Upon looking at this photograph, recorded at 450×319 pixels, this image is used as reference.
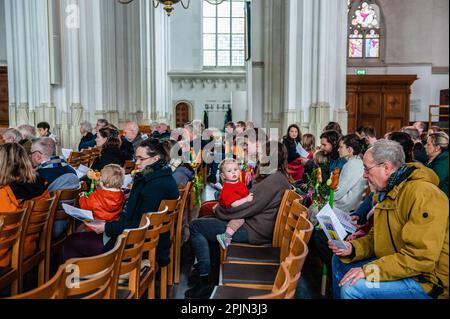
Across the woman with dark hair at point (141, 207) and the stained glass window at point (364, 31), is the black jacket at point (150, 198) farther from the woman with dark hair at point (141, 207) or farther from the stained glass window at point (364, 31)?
the stained glass window at point (364, 31)

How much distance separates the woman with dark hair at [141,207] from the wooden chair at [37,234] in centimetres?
26

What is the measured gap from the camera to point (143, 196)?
12.5 feet

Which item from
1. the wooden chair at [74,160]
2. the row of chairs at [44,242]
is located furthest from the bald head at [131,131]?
the row of chairs at [44,242]

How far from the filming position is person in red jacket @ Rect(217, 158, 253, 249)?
13.7ft

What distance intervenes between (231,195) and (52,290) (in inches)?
96.5

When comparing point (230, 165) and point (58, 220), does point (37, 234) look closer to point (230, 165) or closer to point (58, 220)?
point (58, 220)

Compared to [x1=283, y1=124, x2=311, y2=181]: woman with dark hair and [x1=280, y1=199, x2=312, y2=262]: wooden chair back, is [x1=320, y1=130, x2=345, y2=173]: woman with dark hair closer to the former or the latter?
[x1=283, y1=124, x2=311, y2=181]: woman with dark hair

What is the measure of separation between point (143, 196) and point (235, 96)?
23723 millimetres

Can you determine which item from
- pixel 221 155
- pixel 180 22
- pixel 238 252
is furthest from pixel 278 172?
pixel 180 22

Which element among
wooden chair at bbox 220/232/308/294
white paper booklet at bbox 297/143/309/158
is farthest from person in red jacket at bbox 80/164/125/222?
white paper booklet at bbox 297/143/309/158

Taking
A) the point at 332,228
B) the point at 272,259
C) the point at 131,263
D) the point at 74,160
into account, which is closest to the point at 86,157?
the point at 74,160

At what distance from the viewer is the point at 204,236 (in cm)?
443

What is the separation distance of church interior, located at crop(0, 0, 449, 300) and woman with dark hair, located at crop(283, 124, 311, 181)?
45 millimetres
